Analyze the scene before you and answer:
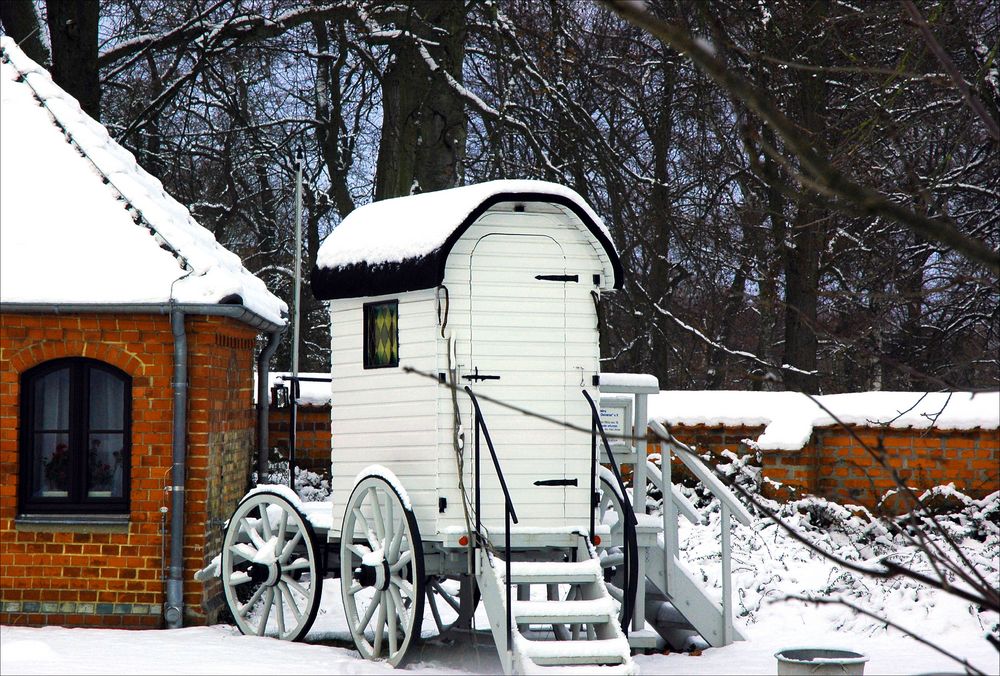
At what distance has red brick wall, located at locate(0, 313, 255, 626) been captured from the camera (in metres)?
9.31

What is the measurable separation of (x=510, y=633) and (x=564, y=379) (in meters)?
1.95

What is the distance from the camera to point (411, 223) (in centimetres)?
879

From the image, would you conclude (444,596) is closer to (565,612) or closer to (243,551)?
(243,551)

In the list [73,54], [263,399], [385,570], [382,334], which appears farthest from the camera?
[73,54]

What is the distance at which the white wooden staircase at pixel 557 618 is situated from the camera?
24.4 feet

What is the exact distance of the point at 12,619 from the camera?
30.4 ft

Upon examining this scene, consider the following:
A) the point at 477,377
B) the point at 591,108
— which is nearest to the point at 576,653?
the point at 477,377

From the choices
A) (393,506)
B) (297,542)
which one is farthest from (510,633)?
(297,542)

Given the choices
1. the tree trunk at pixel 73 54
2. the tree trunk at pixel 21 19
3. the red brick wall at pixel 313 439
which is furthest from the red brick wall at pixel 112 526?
the tree trunk at pixel 21 19

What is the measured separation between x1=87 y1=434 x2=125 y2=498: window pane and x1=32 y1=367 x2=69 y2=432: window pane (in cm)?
28

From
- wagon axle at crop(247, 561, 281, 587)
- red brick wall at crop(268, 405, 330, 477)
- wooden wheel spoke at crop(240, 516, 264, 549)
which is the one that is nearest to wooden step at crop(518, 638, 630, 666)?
wagon axle at crop(247, 561, 281, 587)

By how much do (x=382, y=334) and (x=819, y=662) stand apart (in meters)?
3.91

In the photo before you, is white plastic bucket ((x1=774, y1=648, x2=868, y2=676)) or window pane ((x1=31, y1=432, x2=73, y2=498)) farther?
window pane ((x1=31, y1=432, x2=73, y2=498))

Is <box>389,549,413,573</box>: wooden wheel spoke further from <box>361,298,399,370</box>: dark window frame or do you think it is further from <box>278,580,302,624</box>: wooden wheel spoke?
<box>361,298,399,370</box>: dark window frame
